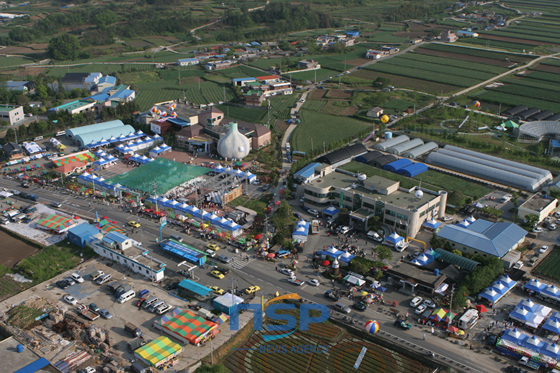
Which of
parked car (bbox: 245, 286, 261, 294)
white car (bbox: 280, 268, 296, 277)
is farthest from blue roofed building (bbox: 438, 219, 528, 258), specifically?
parked car (bbox: 245, 286, 261, 294)

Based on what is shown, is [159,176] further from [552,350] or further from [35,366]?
[552,350]

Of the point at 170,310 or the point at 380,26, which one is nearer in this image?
the point at 170,310

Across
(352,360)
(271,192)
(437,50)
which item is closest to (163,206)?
(271,192)

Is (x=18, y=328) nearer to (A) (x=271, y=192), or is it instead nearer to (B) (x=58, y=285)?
(B) (x=58, y=285)

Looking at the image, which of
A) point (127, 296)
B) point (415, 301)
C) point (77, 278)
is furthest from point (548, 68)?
point (77, 278)

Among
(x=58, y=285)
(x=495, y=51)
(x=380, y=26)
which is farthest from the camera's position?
(x=380, y=26)

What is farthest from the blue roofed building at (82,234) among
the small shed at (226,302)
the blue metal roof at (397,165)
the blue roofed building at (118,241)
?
the blue metal roof at (397,165)
